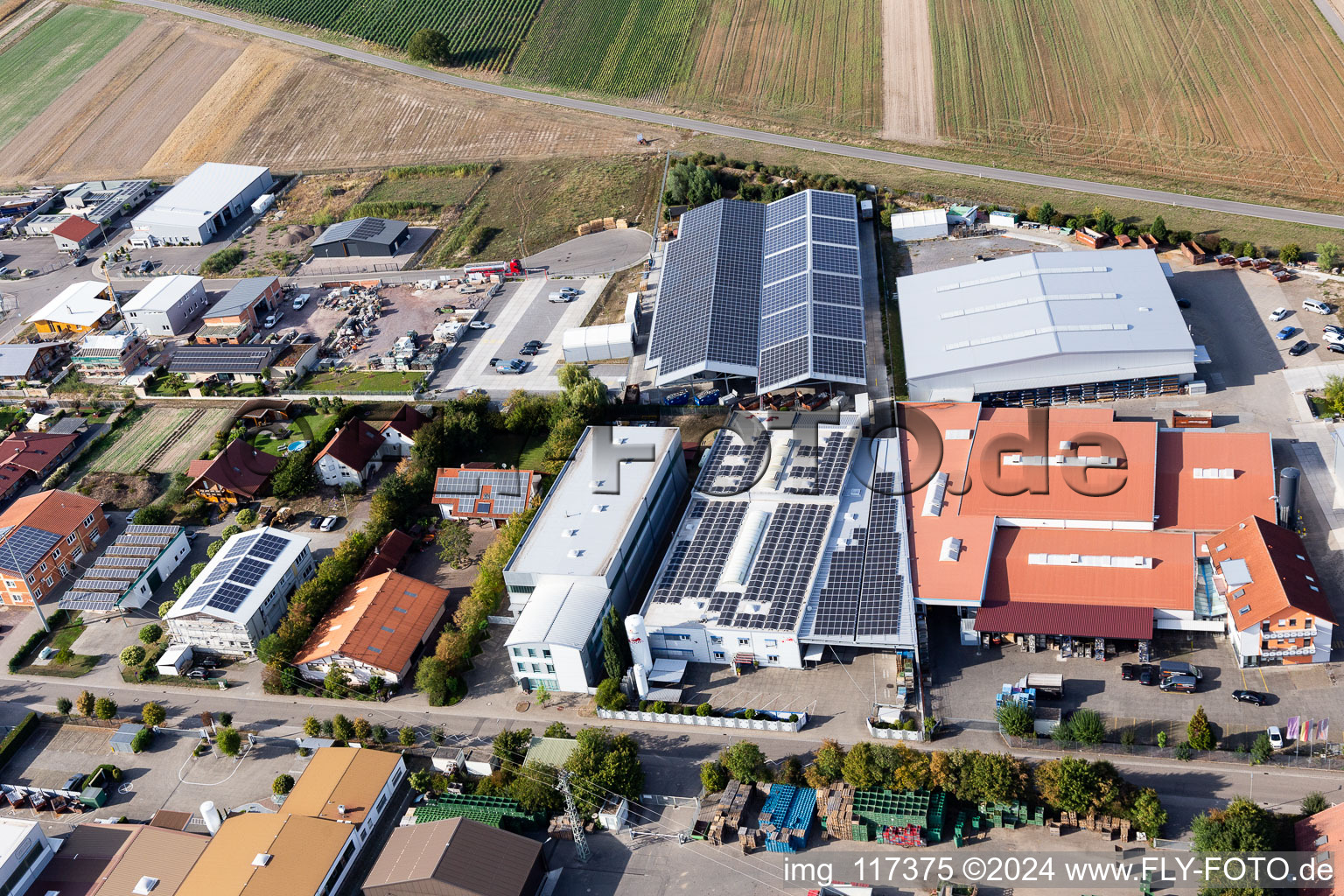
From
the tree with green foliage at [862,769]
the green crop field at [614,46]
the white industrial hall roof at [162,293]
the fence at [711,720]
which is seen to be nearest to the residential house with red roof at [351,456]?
the fence at [711,720]

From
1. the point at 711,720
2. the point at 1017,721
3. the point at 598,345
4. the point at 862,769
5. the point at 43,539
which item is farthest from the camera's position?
the point at 598,345

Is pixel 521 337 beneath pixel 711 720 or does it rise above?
above

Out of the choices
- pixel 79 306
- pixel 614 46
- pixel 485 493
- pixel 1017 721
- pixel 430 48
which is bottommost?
pixel 485 493

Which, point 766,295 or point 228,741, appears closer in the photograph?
point 228,741

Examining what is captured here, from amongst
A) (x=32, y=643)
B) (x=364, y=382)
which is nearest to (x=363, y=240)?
(x=364, y=382)

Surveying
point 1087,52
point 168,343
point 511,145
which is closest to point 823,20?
point 1087,52

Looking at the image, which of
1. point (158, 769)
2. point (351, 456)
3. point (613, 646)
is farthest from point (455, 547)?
point (158, 769)

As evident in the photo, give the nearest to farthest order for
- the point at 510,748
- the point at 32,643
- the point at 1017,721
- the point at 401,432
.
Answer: the point at 1017,721
the point at 510,748
the point at 32,643
the point at 401,432

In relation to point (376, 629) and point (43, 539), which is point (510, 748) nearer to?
point (376, 629)
